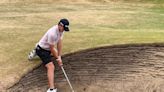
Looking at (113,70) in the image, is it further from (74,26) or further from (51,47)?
(74,26)

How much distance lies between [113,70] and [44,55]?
281 centimetres

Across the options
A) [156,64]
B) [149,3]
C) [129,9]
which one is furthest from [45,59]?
[149,3]

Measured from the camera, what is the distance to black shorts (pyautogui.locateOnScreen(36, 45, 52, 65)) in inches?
543

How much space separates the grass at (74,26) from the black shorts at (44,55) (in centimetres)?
61

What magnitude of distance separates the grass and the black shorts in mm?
612

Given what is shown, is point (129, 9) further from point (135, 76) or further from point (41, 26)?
point (135, 76)

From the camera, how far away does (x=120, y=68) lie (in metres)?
15.5

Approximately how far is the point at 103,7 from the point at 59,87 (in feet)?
54.9

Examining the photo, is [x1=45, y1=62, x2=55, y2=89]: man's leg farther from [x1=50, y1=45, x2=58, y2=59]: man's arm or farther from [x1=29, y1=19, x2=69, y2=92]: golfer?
[x1=50, y1=45, x2=58, y2=59]: man's arm

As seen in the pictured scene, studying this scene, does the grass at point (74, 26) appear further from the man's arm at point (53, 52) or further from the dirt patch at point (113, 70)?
the man's arm at point (53, 52)

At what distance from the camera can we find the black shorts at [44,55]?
543 inches

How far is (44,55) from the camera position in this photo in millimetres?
13789

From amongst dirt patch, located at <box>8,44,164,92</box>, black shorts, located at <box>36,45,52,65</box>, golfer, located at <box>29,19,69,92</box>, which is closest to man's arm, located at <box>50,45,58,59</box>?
golfer, located at <box>29,19,69,92</box>

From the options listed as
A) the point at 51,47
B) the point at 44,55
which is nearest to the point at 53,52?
the point at 51,47
